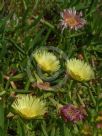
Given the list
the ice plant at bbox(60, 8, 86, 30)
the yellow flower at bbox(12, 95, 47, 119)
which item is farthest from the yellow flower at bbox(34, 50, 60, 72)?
the ice plant at bbox(60, 8, 86, 30)

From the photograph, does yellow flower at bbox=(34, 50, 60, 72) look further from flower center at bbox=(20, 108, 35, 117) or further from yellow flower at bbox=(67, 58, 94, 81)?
flower center at bbox=(20, 108, 35, 117)

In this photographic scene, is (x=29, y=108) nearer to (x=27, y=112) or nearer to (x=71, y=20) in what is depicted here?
(x=27, y=112)

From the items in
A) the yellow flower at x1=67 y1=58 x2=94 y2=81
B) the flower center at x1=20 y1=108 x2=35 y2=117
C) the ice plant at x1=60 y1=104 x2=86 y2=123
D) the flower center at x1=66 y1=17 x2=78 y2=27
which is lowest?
the ice plant at x1=60 y1=104 x2=86 y2=123

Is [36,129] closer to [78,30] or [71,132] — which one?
[71,132]

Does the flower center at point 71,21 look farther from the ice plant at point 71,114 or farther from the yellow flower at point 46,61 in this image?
the ice plant at point 71,114

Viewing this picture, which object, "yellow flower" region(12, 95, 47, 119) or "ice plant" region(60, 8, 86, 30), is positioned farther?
"ice plant" region(60, 8, 86, 30)

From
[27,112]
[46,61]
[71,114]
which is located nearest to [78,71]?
[46,61]
